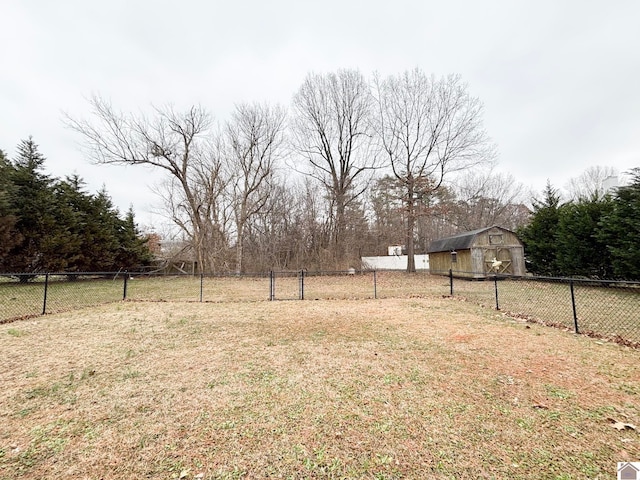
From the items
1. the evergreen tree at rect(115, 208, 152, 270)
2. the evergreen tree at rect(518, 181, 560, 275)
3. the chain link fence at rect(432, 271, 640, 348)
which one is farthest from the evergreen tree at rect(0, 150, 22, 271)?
the evergreen tree at rect(518, 181, 560, 275)

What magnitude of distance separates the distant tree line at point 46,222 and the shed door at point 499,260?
72.7 feet

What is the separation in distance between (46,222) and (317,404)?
56.0 feet

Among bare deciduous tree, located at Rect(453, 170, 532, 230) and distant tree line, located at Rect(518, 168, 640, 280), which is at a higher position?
bare deciduous tree, located at Rect(453, 170, 532, 230)

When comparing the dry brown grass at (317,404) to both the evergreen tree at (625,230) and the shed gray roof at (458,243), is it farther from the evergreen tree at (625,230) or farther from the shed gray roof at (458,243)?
the shed gray roof at (458,243)

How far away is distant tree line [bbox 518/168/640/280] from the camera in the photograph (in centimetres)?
905

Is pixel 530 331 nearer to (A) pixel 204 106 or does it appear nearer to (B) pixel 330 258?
(B) pixel 330 258

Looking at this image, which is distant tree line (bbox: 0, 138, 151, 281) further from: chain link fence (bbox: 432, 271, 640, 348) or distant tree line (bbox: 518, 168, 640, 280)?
distant tree line (bbox: 518, 168, 640, 280)

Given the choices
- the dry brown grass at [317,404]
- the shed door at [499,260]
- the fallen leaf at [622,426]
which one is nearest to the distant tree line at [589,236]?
the shed door at [499,260]

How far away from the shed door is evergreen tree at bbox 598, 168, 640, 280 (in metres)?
4.72

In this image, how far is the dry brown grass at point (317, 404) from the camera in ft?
6.13

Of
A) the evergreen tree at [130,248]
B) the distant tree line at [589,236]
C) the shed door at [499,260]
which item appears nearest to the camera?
the distant tree line at [589,236]

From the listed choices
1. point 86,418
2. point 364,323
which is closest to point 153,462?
point 86,418

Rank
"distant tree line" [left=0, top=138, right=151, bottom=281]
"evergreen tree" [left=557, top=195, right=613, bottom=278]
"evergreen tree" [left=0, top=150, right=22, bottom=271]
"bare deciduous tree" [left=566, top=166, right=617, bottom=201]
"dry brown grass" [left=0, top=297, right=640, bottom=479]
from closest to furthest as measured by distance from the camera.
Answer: "dry brown grass" [left=0, top=297, right=640, bottom=479], "evergreen tree" [left=557, top=195, right=613, bottom=278], "evergreen tree" [left=0, top=150, right=22, bottom=271], "distant tree line" [left=0, top=138, right=151, bottom=281], "bare deciduous tree" [left=566, top=166, right=617, bottom=201]

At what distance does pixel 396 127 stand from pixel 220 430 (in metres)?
20.3
